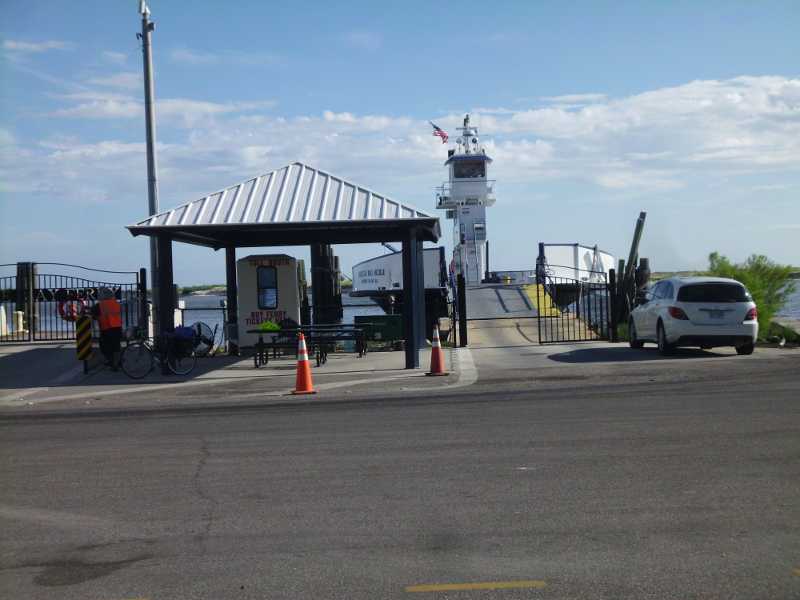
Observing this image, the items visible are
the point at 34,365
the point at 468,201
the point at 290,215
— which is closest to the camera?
the point at 290,215

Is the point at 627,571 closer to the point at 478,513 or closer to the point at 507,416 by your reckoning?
the point at 478,513

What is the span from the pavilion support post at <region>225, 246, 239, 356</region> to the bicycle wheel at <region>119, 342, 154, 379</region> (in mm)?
5163

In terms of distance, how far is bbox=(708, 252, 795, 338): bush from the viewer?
22.3m

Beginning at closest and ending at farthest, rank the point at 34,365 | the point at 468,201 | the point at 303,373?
the point at 303,373 → the point at 34,365 → the point at 468,201

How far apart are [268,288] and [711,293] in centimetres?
1079

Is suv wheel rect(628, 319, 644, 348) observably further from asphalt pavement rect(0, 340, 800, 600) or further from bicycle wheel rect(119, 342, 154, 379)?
bicycle wheel rect(119, 342, 154, 379)

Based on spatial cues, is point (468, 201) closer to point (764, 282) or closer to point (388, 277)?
point (388, 277)

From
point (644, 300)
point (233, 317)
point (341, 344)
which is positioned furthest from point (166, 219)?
point (644, 300)

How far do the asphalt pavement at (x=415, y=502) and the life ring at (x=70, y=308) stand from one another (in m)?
11.0

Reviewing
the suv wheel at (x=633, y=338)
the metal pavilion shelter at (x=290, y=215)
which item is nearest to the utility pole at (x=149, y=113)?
the metal pavilion shelter at (x=290, y=215)

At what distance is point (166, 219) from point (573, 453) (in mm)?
11595

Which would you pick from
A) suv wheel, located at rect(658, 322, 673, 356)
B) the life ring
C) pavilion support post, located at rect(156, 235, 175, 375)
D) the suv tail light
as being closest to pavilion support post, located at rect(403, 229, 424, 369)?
pavilion support post, located at rect(156, 235, 175, 375)

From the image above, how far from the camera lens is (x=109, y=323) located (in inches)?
737

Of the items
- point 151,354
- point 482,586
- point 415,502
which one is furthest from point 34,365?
point 482,586
